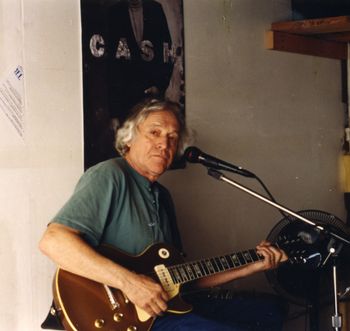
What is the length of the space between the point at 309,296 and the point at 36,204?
3.77ft

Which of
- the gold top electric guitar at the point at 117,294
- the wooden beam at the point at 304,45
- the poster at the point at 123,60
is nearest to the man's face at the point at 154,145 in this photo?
the poster at the point at 123,60

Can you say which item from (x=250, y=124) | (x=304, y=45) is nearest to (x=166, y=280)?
(x=250, y=124)

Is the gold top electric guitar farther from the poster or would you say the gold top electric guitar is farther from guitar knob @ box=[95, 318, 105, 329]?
the poster

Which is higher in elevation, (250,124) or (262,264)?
(250,124)

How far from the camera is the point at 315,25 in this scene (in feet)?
11.5

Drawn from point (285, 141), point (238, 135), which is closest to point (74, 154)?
point (238, 135)

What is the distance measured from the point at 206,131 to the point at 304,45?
944 mm

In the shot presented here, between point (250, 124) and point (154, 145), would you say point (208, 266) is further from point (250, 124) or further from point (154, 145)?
point (250, 124)

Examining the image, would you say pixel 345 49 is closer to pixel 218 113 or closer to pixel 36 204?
pixel 218 113

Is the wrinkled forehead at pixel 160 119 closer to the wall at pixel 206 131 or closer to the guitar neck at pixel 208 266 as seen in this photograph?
the wall at pixel 206 131

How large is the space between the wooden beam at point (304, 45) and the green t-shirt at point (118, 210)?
1381mm

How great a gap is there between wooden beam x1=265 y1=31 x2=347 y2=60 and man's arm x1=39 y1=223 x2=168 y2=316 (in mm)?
1841

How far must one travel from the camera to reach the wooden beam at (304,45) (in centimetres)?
357

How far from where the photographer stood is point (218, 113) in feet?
10.8
